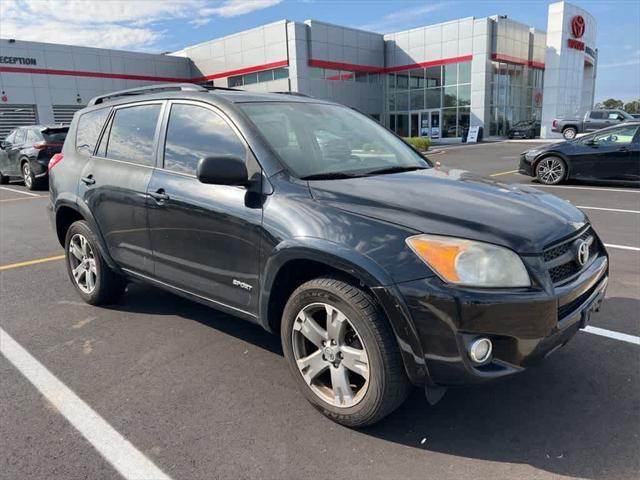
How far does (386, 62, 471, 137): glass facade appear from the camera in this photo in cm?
3619

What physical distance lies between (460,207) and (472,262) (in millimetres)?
413

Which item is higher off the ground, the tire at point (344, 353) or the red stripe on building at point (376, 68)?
the red stripe on building at point (376, 68)

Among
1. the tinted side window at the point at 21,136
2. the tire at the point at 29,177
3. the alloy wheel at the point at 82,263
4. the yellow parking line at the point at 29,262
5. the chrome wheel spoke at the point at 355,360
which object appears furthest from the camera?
the tinted side window at the point at 21,136

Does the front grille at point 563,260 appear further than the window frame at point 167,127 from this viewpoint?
No

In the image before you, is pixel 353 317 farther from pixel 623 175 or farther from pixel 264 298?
pixel 623 175

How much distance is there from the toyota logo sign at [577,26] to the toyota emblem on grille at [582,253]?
4129cm

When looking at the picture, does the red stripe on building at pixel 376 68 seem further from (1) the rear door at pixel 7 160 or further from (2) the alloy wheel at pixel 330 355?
(2) the alloy wheel at pixel 330 355

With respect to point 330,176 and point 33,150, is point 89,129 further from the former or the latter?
point 33,150

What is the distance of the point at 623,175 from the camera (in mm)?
10758

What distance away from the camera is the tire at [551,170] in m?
11.3

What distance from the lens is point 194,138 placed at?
11.6ft

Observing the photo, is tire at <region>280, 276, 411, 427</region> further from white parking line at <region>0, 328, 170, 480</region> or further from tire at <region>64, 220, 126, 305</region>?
tire at <region>64, 220, 126, 305</region>

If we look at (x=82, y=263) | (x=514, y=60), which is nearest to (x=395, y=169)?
(x=82, y=263)

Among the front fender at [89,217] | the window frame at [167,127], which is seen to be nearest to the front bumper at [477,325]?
the window frame at [167,127]
